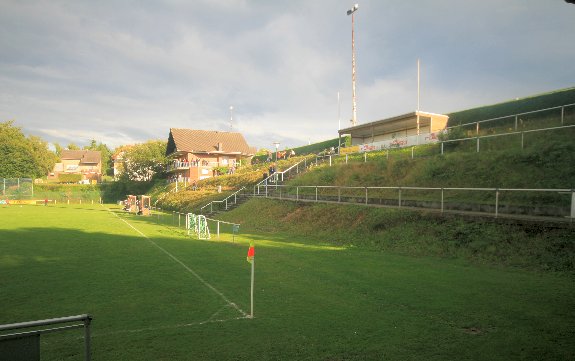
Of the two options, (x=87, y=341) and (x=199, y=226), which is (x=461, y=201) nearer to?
(x=199, y=226)

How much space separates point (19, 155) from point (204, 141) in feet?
117

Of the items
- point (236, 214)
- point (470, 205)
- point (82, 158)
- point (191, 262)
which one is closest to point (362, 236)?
point (470, 205)

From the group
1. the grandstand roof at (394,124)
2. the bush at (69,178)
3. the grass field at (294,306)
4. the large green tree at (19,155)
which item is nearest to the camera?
the grass field at (294,306)

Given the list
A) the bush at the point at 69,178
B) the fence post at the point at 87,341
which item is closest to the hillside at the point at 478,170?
the fence post at the point at 87,341

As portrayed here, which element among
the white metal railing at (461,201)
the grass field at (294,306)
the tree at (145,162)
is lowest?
the grass field at (294,306)

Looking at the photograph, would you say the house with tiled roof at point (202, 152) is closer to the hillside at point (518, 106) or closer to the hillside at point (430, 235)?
the hillside at point (430, 235)

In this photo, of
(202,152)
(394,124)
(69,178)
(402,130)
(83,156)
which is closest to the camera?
(394,124)

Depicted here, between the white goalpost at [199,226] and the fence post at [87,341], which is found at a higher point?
the fence post at [87,341]

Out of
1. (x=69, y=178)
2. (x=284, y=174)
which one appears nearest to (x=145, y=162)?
(x=69, y=178)

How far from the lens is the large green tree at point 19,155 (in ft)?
216

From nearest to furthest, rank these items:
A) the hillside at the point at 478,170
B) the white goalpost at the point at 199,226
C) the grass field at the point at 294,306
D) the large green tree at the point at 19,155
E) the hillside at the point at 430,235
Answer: the grass field at the point at 294,306 → the hillside at the point at 430,235 → the hillside at the point at 478,170 → the white goalpost at the point at 199,226 → the large green tree at the point at 19,155

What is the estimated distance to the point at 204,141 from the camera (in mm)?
63125

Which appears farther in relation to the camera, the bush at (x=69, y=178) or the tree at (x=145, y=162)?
the bush at (x=69, y=178)

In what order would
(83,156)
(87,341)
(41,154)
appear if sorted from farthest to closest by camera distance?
1. (83,156)
2. (41,154)
3. (87,341)
